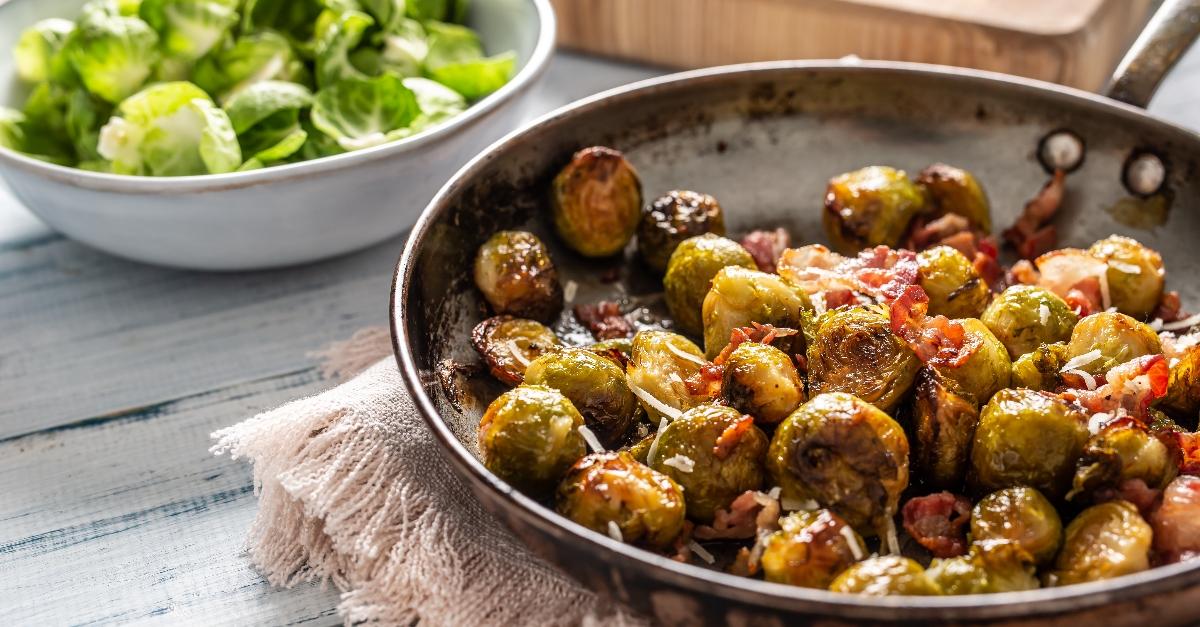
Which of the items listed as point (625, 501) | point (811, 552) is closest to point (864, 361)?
point (811, 552)

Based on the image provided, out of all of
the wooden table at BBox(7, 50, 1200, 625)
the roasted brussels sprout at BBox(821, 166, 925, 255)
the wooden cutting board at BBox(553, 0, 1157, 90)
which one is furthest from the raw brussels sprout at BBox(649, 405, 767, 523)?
the wooden cutting board at BBox(553, 0, 1157, 90)

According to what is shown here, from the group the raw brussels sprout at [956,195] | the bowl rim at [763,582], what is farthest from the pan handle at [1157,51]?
the bowl rim at [763,582]

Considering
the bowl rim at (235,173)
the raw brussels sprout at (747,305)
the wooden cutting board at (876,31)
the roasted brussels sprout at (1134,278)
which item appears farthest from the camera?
the wooden cutting board at (876,31)

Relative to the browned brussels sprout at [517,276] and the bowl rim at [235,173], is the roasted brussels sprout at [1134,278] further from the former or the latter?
the bowl rim at [235,173]

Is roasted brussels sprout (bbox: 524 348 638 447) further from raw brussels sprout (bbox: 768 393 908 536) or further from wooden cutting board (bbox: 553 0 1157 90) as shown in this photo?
wooden cutting board (bbox: 553 0 1157 90)

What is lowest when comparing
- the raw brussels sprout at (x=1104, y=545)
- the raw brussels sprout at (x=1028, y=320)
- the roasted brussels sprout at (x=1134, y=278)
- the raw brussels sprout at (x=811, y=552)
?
the raw brussels sprout at (x=811, y=552)

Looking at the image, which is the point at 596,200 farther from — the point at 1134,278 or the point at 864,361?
the point at 1134,278

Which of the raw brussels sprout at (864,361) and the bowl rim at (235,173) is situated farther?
the bowl rim at (235,173)

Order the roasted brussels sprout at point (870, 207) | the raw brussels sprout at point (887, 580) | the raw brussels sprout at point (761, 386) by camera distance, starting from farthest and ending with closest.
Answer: the roasted brussels sprout at point (870, 207)
the raw brussels sprout at point (761, 386)
the raw brussels sprout at point (887, 580)
